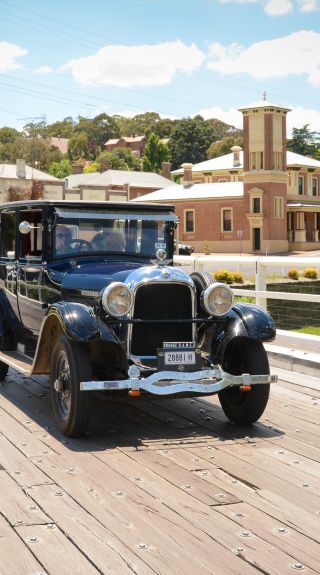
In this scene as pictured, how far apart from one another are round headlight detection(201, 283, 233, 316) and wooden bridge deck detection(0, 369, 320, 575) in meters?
1.00

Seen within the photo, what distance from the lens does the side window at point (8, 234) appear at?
866cm

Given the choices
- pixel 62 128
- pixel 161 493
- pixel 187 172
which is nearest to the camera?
pixel 161 493

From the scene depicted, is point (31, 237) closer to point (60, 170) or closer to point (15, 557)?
point (15, 557)

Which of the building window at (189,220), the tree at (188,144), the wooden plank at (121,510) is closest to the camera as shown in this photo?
the wooden plank at (121,510)

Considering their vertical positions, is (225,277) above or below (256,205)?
below

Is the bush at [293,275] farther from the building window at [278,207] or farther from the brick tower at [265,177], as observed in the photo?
the building window at [278,207]

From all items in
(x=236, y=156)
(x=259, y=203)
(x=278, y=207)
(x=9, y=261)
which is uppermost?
(x=236, y=156)

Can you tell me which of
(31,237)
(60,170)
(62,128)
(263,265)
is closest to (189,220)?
(263,265)

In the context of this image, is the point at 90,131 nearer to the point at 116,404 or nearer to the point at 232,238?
the point at 232,238

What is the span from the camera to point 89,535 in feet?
14.1

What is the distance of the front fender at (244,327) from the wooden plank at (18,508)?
231 centimetres

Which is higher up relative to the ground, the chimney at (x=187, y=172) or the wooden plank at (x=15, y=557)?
the chimney at (x=187, y=172)

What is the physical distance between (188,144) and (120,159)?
11.1m

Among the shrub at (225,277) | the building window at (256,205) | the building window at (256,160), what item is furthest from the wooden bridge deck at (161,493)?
the building window at (256,160)
